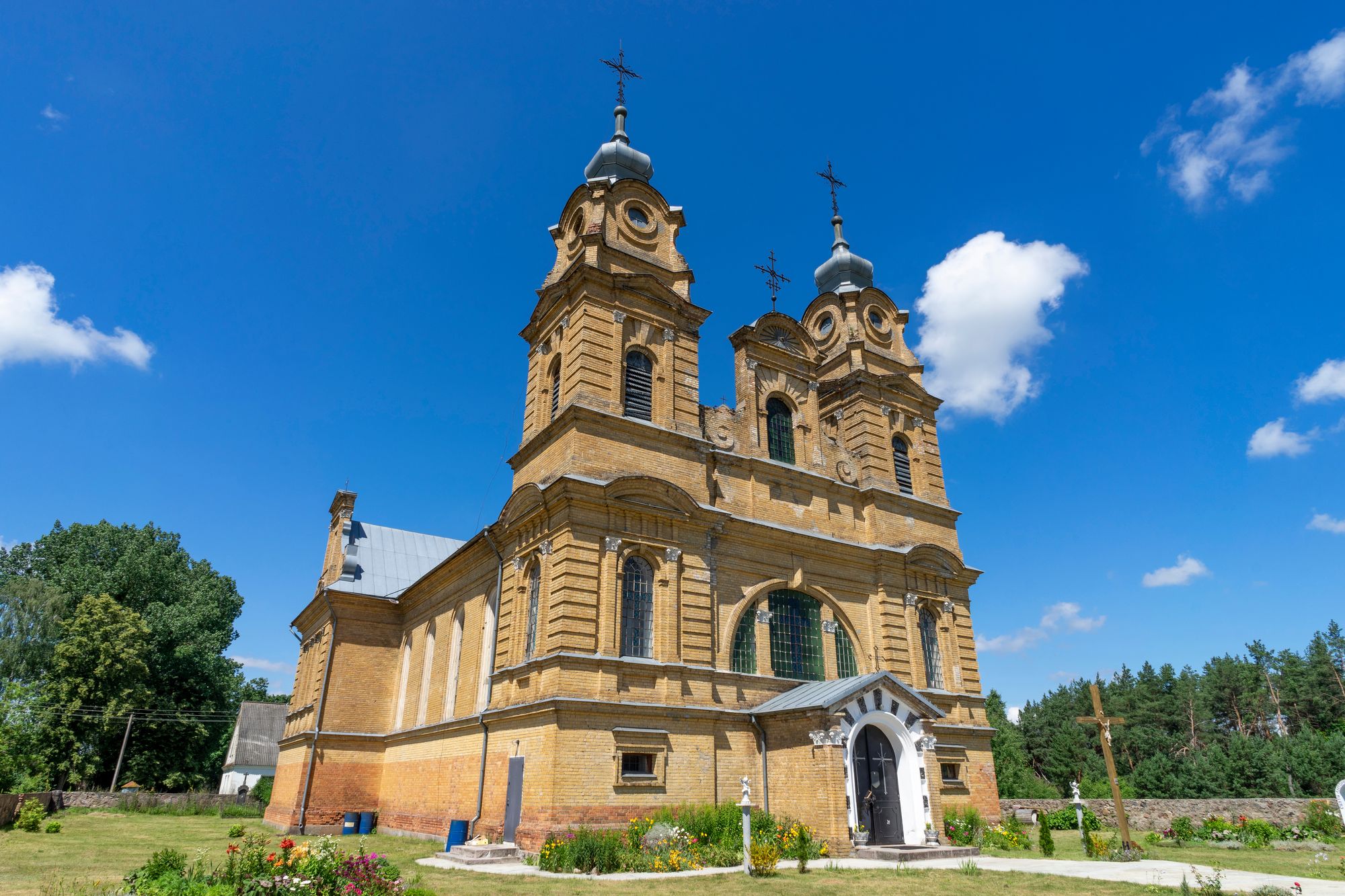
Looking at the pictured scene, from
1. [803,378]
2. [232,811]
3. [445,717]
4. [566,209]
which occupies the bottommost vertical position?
[232,811]

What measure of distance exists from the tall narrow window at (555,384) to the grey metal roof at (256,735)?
3921 cm

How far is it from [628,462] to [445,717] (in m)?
11.4

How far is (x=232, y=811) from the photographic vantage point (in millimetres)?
37844

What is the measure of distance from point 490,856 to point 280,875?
8.43 metres

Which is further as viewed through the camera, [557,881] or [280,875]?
[557,881]

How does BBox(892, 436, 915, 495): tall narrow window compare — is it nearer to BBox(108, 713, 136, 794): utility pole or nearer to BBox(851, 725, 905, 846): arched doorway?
BBox(851, 725, 905, 846): arched doorway

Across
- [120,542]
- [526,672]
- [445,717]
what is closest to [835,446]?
[526,672]

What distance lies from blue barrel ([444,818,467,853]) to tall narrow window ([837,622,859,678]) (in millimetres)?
11282

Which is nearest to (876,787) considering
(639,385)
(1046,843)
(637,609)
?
(1046,843)

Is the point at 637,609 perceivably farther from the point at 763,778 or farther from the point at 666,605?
the point at 763,778

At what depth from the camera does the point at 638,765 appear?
61.5ft

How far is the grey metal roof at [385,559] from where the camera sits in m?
32.8

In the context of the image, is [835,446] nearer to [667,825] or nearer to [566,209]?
[566,209]

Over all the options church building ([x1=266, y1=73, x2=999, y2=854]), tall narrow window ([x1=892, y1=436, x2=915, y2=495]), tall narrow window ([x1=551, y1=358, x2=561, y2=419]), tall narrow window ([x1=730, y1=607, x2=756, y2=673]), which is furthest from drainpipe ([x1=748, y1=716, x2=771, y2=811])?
tall narrow window ([x1=892, y1=436, x2=915, y2=495])
